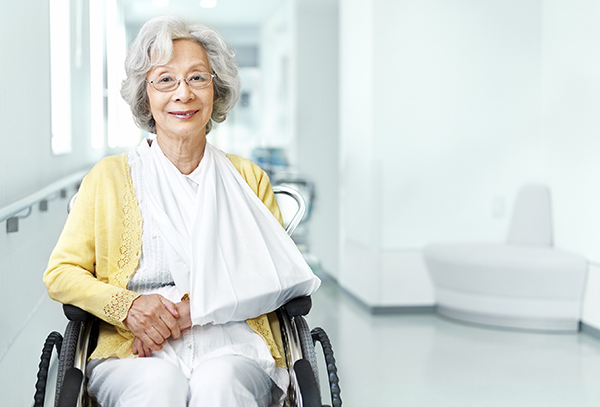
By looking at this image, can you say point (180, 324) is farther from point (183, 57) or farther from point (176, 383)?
point (183, 57)

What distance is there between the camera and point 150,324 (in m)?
1.47

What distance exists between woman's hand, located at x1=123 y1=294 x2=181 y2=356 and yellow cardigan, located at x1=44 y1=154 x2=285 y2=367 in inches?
0.8

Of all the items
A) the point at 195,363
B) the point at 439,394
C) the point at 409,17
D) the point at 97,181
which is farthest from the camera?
the point at 409,17

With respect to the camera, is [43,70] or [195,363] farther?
[43,70]

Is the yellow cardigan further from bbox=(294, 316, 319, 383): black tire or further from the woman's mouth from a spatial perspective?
the woman's mouth

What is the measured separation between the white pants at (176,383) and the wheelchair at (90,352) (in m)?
0.05

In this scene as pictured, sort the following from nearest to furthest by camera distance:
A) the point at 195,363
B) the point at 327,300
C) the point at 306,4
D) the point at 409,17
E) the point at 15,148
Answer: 1. the point at 195,363
2. the point at 15,148
3. the point at 409,17
4. the point at 327,300
5. the point at 306,4

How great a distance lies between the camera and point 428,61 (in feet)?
13.9

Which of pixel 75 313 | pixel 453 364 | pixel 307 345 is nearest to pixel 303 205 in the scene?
pixel 307 345

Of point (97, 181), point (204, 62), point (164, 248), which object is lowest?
point (164, 248)

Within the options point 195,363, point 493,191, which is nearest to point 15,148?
point 195,363

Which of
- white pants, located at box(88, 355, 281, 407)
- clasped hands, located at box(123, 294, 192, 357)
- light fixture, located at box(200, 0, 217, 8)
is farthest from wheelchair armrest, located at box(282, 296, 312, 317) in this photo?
light fixture, located at box(200, 0, 217, 8)

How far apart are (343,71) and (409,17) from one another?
2.46 feet

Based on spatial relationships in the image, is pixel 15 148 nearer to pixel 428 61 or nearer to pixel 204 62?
pixel 204 62
